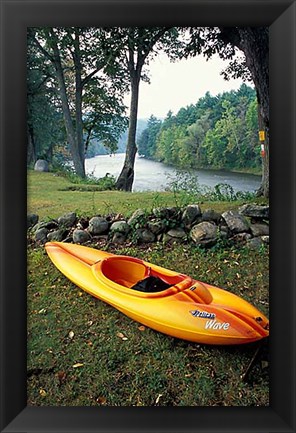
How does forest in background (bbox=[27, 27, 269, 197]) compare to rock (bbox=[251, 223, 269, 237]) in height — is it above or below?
above

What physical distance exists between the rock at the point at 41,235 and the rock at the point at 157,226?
0.52 m

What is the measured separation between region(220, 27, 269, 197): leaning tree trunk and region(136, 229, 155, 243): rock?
64 cm

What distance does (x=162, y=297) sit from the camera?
7.45ft

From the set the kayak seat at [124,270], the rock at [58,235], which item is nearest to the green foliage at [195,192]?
the kayak seat at [124,270]

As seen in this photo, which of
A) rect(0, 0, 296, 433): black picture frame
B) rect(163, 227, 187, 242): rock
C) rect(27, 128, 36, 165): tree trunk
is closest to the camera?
rect(0, 0, 296, 433): black picture frame

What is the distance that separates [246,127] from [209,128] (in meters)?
0.18

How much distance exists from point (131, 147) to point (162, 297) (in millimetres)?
789

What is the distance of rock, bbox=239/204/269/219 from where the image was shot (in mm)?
2381

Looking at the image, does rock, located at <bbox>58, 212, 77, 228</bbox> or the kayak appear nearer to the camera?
the kayak

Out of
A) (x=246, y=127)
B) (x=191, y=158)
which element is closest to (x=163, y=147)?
(x=191, y=158)

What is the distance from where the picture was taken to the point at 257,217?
240cm

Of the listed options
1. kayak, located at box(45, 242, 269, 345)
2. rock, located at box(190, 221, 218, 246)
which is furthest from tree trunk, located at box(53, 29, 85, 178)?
rock, located at box(190, 221, 218, 246)

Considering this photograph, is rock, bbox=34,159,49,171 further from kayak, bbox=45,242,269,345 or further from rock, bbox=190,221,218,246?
rock, bbox=190,221,218,246
